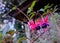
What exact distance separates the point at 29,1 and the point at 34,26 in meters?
2.66

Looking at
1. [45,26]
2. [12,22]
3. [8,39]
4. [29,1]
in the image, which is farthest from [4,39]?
[12,22]

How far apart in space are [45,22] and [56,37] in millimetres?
440

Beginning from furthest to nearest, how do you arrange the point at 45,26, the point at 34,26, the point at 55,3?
the point at 55,3 < the point at 34,26 < the point at 45,26

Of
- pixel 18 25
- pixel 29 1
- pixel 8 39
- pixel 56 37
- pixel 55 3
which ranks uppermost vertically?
pixel 18 25

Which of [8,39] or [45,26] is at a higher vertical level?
[45,26]

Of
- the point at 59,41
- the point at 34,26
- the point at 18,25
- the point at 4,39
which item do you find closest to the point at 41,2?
the point at 59,41

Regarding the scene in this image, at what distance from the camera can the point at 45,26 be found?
1.65 meters

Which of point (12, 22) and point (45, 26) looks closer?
point (45, 26)

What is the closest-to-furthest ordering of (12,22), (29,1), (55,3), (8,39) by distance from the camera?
1. (8,39)
2. (55,3)
3. (29,1)
4. (12,22)

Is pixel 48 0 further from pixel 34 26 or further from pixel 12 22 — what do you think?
pixel 12 22

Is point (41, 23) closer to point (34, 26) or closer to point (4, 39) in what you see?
point (34, 26)

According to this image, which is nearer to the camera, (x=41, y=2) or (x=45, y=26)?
(x=45, y=26)

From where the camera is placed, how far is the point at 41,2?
416 centimetres

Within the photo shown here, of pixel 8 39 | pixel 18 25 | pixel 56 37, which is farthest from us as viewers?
pixel 18 25
